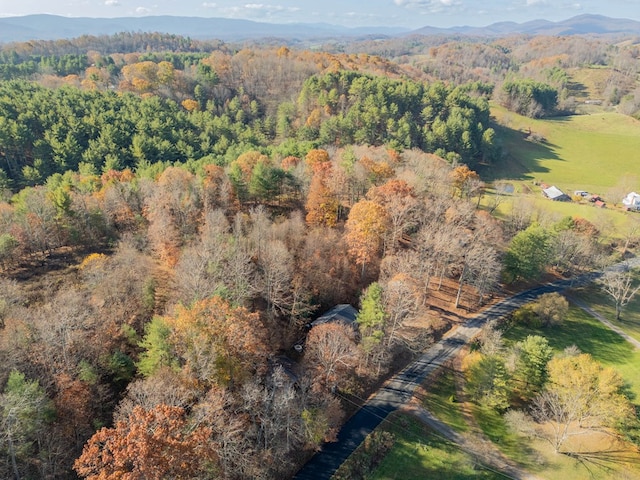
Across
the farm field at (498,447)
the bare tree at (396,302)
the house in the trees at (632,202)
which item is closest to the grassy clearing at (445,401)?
the farm field at (498,447)

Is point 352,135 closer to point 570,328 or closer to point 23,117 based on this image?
point 570,328

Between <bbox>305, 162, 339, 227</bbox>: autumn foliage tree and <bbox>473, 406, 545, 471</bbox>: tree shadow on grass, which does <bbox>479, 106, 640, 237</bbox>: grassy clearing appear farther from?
<bbox>473, 406, 545, 471</bbox>: tree shadow on grass

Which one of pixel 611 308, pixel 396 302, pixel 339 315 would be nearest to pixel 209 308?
pixel 339 315

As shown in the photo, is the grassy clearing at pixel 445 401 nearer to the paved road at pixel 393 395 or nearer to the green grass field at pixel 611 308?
the paved road at pixel 393 395

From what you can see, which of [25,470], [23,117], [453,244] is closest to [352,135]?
[453,244]

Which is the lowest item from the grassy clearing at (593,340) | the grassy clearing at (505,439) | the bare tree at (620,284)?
the grassy clearing at (505,439)
